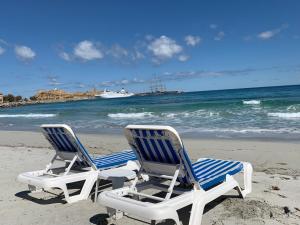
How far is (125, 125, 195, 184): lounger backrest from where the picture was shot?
12.2ft

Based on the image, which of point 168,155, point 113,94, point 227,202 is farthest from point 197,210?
point 113,94

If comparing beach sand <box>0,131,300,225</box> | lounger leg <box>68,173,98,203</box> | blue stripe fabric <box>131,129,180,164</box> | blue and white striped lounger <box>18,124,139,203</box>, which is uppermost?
blue stripe fabric <box>131,129,180,164</box>

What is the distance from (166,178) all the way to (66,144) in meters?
1.94

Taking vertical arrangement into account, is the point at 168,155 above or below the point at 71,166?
above

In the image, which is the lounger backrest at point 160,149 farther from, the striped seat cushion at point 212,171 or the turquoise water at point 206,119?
the turquoise water at point 206,119

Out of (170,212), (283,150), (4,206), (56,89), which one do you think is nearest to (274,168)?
(283,150)

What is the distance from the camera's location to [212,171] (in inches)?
180

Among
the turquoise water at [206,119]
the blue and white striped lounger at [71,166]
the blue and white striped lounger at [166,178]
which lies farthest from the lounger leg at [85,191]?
the turquoise water at [206,119]

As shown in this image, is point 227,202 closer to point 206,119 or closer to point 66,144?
point 66,144

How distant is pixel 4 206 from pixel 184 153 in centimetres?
292

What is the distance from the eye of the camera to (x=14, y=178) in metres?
6.70

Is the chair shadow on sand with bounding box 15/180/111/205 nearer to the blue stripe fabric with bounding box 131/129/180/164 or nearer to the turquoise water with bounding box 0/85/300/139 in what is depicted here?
the blue stripe fabric with bounding box 131/129/180/164

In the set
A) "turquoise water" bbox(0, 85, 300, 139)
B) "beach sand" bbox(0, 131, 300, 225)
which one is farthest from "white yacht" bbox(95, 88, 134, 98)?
"beach sand" bbox(0, 131, 300, 225)

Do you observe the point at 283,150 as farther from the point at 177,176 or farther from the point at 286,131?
the point at 177,176
